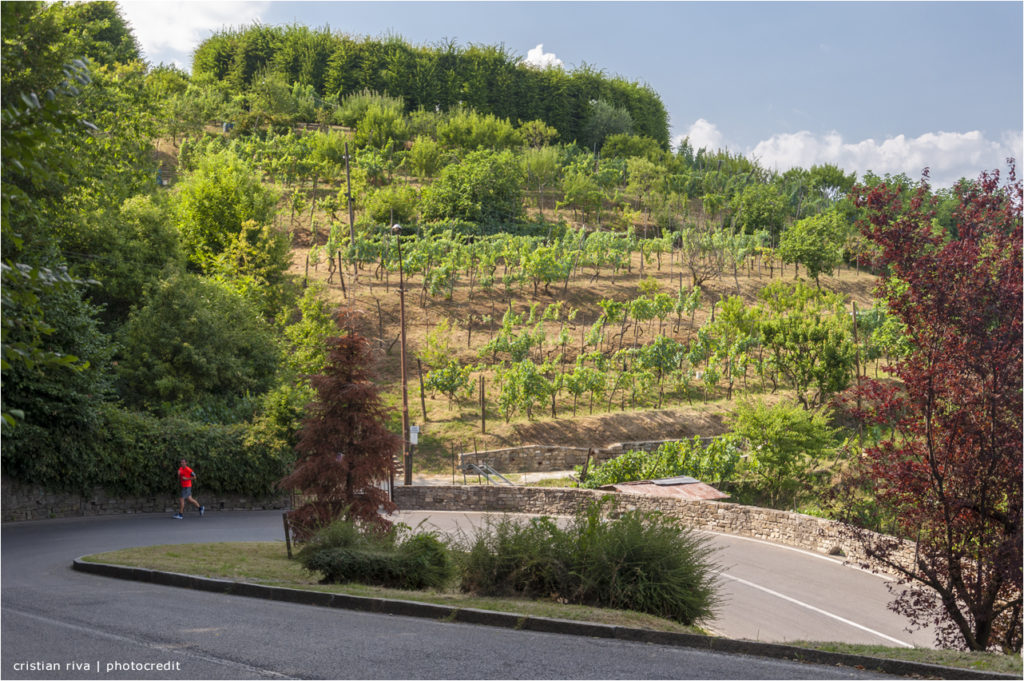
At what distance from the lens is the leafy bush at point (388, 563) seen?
10320mm

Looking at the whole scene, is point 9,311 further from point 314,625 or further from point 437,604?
point 437,604

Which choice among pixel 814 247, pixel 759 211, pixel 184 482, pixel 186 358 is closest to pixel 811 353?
pixel 814 247

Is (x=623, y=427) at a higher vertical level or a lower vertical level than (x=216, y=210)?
lower

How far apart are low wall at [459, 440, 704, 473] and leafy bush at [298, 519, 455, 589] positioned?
18.9 m

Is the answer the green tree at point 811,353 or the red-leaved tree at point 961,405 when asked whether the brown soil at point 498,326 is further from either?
the red-leaved tree at point 961,405

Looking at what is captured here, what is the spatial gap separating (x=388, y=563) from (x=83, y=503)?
12187 millimetres

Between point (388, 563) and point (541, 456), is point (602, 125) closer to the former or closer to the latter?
point (541, 456)

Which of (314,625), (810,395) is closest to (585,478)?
(810,395)

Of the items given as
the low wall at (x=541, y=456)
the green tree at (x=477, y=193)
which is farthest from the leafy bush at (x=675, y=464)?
the green tree at (x=477, y=193)

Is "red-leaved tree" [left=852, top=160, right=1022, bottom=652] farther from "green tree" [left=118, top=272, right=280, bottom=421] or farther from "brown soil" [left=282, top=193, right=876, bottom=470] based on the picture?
"green tree" [left=118, top=272, right=280, bottom=421]

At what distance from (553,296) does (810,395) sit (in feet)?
46.9

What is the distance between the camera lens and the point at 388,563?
407 inches

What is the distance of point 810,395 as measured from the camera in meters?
36.7

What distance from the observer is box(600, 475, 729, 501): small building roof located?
22.9m
